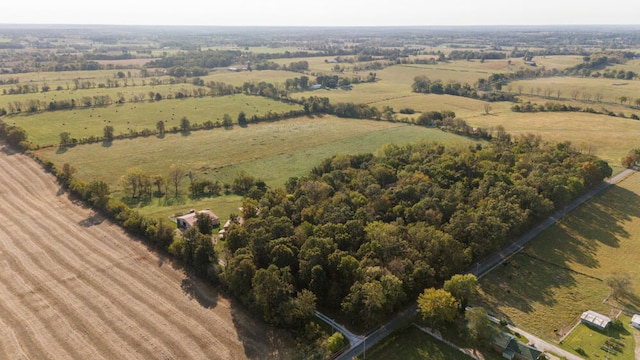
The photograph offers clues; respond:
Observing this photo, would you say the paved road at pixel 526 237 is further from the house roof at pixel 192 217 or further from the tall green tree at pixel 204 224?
the house roof at pixel 192 217

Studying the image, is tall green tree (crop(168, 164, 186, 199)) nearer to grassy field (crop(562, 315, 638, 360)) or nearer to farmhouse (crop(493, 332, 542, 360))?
farmhouse (crop(493, 332, 542, 360))

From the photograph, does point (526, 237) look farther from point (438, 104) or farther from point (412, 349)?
point (438, 104)

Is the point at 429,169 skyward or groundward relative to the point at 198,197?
skyward

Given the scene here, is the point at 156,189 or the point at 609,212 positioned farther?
the point at 156,189

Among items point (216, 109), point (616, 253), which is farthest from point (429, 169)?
point (216, 109)

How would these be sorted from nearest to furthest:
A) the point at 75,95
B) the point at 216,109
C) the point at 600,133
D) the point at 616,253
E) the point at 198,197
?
the point at 616,253
the point at 198,197
the point at 600,133
the point at 216,109
the point at 75,95

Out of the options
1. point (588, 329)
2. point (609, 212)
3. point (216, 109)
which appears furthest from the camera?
point (216, 109)

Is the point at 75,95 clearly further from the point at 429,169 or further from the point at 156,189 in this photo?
the point at 429,169
